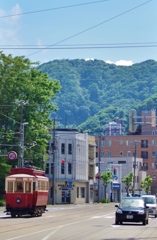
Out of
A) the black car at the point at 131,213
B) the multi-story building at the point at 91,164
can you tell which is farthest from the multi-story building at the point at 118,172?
the black car at the point at 131,213

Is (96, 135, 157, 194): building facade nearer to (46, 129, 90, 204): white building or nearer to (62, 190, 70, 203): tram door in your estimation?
(46, 129, 90, 204): white building

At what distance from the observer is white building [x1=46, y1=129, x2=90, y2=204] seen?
98.1 meters

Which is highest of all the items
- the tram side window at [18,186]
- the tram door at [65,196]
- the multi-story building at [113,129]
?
the multi-story building at [113,129]

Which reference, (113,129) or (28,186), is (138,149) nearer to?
(113,129)

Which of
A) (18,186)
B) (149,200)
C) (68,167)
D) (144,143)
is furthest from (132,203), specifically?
(144,143)

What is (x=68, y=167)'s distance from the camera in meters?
100

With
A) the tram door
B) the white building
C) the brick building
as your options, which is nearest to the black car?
the white building

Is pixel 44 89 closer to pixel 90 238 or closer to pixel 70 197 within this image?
pixel 70 197

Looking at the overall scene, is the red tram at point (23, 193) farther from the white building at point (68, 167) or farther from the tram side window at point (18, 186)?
the white building at point (68, 167)

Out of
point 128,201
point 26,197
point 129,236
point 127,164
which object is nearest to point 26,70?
point 26,197

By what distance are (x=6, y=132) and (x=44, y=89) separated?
7099 millimetres

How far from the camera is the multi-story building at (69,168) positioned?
322 feet

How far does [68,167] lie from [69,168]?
266 millimetres

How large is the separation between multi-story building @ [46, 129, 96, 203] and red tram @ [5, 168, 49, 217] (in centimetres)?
5123
